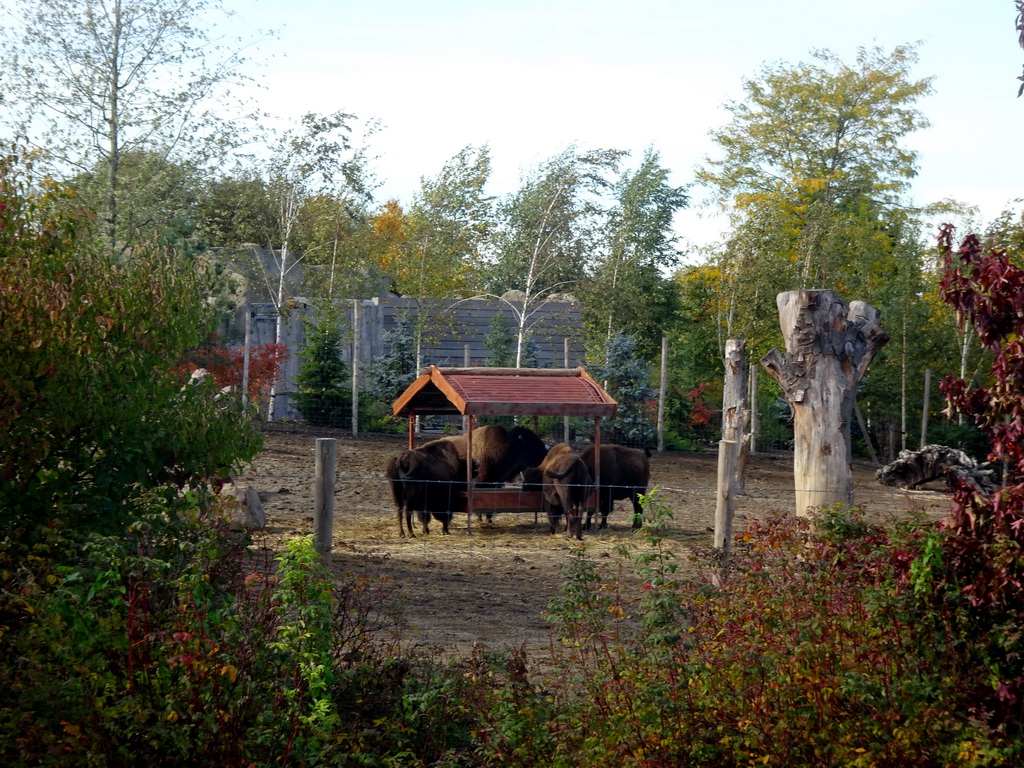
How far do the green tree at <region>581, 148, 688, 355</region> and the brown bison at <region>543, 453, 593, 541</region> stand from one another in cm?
1443

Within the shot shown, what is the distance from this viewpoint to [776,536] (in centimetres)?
629

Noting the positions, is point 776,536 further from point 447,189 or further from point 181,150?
point 447,189

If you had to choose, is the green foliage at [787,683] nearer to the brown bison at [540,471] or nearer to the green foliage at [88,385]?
the green foliage at [88,385]

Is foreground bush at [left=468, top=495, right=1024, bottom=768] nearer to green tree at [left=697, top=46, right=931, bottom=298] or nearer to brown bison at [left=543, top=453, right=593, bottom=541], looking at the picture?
brown bison at [left=543, top=453, right=593, bottom=541]

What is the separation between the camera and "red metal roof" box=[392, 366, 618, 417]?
12625mm

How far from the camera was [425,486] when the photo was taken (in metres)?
13.3

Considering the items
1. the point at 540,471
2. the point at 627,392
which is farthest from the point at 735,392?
the point at 627,392

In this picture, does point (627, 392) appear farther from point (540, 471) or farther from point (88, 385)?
point (88, 385)

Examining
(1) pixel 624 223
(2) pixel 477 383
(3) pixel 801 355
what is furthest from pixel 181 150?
(3) pixel 801 355

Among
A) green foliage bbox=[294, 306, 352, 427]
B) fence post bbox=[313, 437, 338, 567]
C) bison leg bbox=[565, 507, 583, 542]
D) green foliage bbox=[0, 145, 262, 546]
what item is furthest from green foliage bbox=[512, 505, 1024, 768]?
green foliage bbox=[294, 306, 352, 427]

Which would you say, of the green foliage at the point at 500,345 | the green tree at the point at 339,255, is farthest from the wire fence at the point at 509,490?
the green tree at the point at 339,255

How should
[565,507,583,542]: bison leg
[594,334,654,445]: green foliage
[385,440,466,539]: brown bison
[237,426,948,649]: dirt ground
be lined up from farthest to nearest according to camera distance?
1. [594,334,654,445]: green foliage
2. [385,440,466,539]: brown bison
3. [565,507,583,542]: bison leg
4. [237,426,948,649]: dirt ground

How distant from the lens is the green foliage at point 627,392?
2400cm

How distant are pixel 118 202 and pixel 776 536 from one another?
56.0 ft
